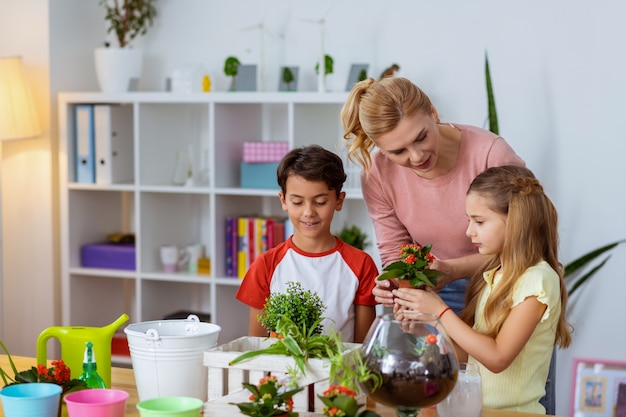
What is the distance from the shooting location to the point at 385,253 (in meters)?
2.53

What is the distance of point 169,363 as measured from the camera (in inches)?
65.7

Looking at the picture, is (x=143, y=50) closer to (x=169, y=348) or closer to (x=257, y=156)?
(x=257, y=156)

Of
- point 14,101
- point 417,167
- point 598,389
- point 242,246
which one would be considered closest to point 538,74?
point 598,389

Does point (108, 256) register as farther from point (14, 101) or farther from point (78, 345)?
point (78, 345)

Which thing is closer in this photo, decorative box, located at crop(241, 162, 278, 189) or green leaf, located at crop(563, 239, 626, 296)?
green leaf, located at crop(563, 239, 626, 296)

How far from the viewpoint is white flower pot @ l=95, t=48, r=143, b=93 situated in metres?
4.09

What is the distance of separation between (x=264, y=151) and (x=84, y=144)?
87 centimetres

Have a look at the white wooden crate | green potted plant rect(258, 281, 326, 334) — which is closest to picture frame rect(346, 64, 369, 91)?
green potted plant rect(258, 281, 326, 334)

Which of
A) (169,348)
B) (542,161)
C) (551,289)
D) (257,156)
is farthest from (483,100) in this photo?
(169,348)

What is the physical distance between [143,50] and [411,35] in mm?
1338

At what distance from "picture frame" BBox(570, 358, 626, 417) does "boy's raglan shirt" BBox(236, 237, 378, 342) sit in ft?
5.68

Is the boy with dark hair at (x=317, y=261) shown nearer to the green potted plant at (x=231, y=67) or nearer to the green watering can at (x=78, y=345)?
the green watering can at (x=78, y=345)

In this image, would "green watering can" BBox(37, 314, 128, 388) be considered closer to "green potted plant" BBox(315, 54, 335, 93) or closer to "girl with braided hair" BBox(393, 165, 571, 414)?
"girl with braided hair" BBox(393, 165, 571, 414)

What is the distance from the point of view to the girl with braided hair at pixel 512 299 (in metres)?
1.88
